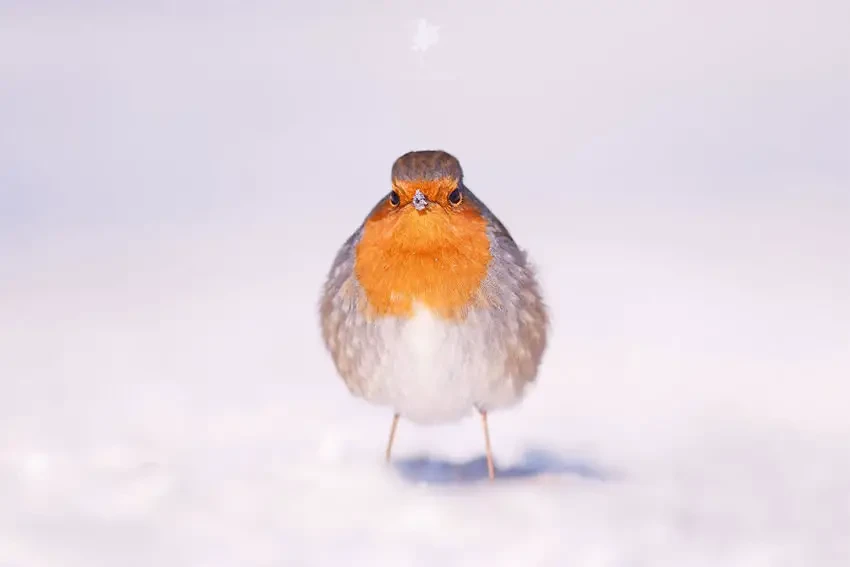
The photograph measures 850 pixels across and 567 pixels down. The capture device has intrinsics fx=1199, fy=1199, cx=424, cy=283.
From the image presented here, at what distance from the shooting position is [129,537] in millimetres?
3773

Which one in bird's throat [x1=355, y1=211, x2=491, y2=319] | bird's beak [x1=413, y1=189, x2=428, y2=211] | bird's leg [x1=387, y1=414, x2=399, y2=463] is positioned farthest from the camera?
bird's leg [x1=387, y1=414, x2=399, y2=463]

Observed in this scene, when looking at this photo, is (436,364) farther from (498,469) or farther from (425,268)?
(498,469)

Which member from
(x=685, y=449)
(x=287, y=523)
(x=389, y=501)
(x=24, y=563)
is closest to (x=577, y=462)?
(x=685, y=449)

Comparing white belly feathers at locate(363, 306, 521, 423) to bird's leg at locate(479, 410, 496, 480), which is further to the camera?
bird's leg at locate(479, 410, 496, 480)

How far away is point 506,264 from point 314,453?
0.97 meters

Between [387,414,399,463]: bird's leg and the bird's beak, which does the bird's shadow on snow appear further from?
the bird's beak

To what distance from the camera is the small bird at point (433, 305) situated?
377cm

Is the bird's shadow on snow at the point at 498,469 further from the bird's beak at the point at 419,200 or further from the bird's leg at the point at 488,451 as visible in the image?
the bird's beak at the point at 419,200

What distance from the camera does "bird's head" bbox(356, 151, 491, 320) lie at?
3727 mm

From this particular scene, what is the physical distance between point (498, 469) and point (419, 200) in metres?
1.08

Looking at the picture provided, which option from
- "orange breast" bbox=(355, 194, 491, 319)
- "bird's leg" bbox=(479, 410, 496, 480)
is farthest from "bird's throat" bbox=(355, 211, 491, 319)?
"bird's leg" bbox=(479, 410, 496, 480)

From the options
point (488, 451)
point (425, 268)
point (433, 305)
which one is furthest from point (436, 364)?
point (488, 451)

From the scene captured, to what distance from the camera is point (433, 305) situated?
3820mm

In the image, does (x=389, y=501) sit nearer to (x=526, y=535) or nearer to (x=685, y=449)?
(x=526, y=535)
